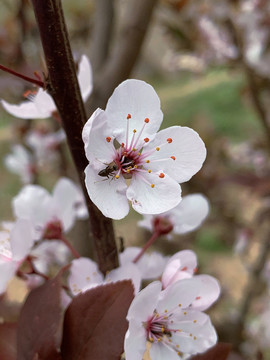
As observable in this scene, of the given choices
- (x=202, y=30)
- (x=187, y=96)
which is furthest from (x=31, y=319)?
(x=187, y=96)

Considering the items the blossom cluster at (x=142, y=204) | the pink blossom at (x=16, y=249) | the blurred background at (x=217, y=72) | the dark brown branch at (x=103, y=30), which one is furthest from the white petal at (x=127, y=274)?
the dark brown branch at (x=103, y=30)

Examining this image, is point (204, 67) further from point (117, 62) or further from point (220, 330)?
point (220, 330)

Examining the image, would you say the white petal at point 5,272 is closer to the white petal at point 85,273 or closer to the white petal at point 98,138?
the white petal at point 85,273

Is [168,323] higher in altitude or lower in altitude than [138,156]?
lower

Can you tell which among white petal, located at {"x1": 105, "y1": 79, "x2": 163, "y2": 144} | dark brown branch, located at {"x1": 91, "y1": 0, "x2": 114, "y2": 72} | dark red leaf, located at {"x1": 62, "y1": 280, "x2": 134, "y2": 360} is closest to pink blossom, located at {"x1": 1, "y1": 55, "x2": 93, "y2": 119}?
white petal, located at {"x1": 105, "y1": 79, "x2": 163, "y2": 144}

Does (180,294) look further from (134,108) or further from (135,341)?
(134,108)

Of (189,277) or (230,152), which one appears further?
(230,152)

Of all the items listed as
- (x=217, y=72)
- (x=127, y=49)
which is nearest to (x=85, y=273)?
(x=127, y=49)

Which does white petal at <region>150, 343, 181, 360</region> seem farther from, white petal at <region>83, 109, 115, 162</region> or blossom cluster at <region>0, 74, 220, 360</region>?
white petal at <region>83, 109, 115, 162</region>
